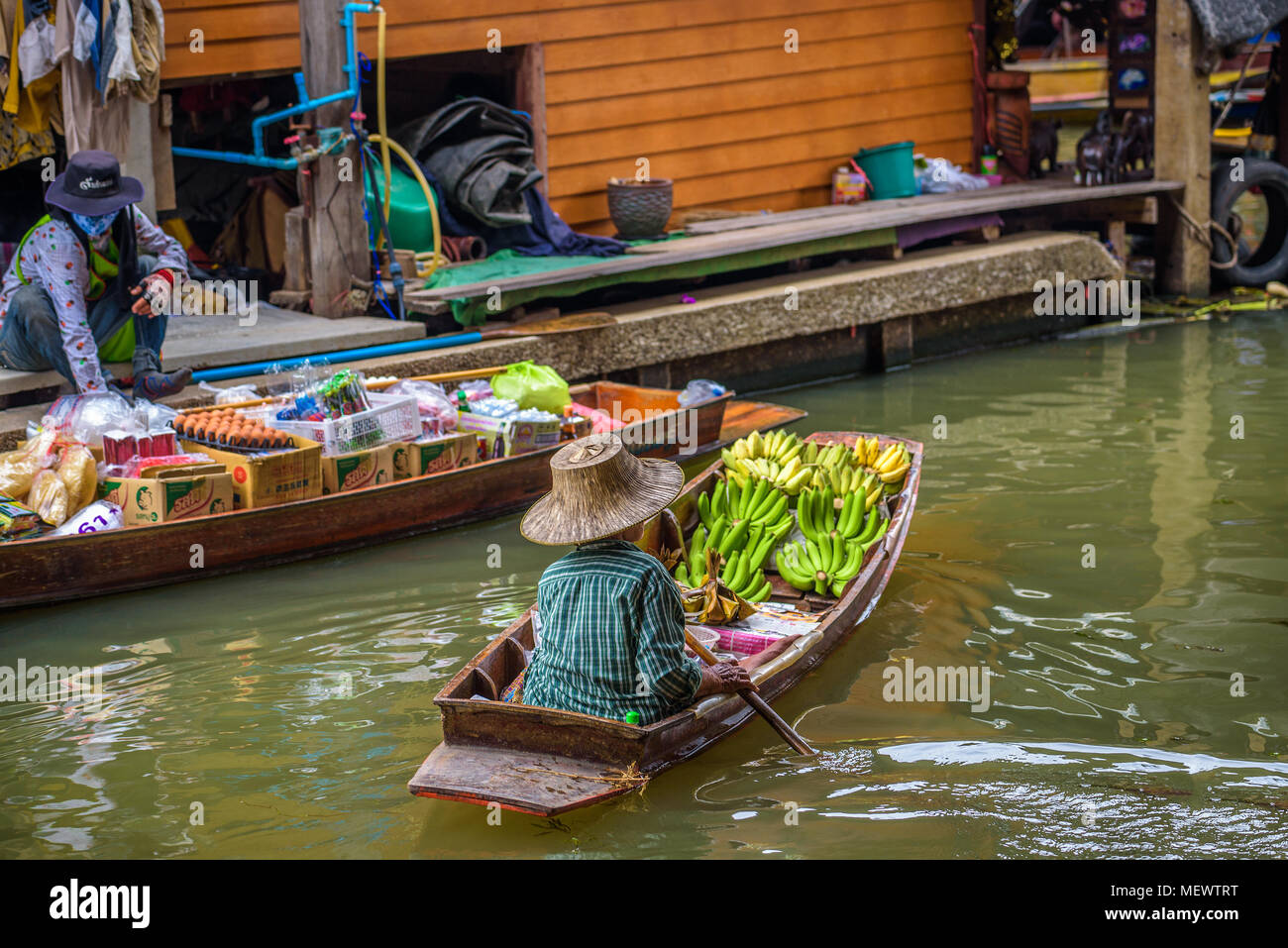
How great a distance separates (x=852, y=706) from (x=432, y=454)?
3342 millimetres

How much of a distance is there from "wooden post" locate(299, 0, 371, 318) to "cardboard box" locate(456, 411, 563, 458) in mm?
2090

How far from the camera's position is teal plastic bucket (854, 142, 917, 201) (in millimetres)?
13914

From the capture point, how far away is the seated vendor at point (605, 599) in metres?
5.03

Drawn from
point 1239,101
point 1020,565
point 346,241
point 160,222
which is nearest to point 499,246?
point 346,241

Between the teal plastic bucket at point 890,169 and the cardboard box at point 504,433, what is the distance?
250 inches

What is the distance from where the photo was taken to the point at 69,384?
883 centimetres

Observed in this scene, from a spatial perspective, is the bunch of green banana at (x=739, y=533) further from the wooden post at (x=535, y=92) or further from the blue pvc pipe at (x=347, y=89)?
the wooden post at (x=535, y=92)

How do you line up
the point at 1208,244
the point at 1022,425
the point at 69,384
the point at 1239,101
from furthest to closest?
the point at 1239,101, the point at 1208,244, the point at 1022,425, the point at 69,384

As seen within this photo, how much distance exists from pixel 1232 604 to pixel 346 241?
6450 mm

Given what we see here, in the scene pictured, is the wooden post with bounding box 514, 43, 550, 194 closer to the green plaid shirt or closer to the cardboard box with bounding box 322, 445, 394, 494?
the cardboard box with bounding box 322, 445, 394, 494

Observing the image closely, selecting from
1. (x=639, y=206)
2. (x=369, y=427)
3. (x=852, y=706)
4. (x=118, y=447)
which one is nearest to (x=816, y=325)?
(x=639, y=206)

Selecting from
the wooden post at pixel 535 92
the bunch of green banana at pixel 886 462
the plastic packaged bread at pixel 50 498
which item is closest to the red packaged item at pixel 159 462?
the plastic packaged bread at pixel 50 498
